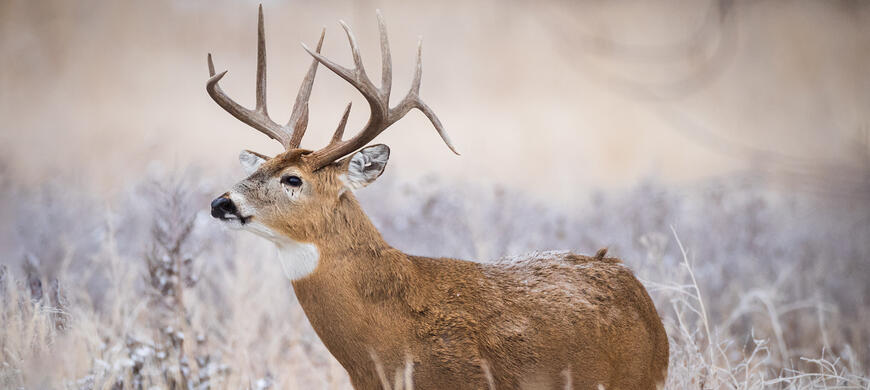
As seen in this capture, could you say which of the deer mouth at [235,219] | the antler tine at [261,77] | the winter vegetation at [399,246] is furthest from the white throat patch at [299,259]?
the antler tine at [261,77]

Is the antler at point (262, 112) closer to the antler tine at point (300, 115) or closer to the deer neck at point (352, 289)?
the antler tine at point (300, 115)

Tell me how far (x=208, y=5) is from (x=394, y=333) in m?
10.6

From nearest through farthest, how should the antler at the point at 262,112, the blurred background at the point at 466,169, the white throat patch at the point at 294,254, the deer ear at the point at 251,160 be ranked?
the white throat patch at the point at 294,254
the antler at the point at 262,112
the deer ear at the point at 251,160
the blurred background at the point at 466,169

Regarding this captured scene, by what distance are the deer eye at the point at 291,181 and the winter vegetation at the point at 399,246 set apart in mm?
1032

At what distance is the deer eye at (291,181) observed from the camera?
382cm

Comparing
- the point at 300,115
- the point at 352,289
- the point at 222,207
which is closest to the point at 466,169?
the point at 300,115

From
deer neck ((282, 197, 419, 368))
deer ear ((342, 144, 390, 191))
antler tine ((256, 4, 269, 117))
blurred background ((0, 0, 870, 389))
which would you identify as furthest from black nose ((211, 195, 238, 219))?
blurred background ((0, 0, 870, 389))

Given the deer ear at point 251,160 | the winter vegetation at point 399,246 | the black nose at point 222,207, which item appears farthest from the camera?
the winter vegetation at point 399,246

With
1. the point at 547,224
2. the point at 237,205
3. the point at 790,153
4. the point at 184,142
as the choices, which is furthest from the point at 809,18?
the point at 184,142

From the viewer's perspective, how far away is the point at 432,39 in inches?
573

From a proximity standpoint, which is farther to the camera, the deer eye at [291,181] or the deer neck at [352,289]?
the deer eye at [291,181]

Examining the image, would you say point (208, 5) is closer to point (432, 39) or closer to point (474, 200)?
point (432, 39)

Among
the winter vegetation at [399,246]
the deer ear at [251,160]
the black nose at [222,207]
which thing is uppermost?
the deer ear at [251,160]

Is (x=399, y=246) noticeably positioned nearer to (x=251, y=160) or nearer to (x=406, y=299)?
(x=251, y=160)
